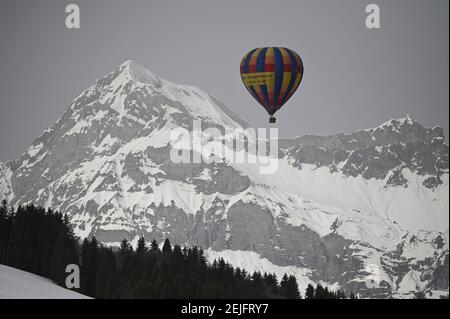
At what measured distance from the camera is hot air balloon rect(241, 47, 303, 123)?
14938 centimetres

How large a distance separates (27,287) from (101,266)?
1861cm

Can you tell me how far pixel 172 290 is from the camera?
4941 inches

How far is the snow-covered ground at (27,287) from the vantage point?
4117 inches

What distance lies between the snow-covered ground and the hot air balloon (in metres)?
40.4

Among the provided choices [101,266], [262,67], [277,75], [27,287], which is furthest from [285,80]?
[27,287]

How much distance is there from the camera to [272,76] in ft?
491

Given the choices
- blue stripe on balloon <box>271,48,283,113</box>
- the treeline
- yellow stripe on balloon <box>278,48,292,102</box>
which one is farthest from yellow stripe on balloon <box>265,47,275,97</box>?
the treeline

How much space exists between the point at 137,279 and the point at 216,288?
9237 mm

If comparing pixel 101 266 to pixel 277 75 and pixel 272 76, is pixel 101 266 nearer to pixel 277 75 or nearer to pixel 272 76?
pixel 272 76

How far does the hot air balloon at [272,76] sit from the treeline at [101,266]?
920 inches

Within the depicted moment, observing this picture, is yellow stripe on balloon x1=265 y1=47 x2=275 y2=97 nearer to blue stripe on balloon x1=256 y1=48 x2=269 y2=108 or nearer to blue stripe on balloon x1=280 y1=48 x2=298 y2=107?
blue stripe on balloon x1=256 y1=48 x2=269 y2=108

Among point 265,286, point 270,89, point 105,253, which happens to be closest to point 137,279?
point 105,253

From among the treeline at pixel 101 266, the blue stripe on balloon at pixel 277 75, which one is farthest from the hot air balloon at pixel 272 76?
the treeline at pixel 101 266
